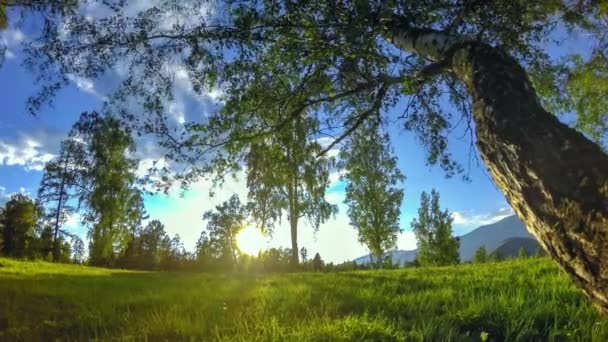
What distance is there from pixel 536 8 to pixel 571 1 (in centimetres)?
79

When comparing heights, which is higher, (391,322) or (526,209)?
(526,209)

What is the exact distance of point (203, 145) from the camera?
6.45 meters

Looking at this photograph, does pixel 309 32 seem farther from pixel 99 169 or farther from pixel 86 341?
pixel 99 169

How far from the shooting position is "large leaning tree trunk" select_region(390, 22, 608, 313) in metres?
2.49

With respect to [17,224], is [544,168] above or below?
below

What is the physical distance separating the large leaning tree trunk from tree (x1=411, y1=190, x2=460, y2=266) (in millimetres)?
42135

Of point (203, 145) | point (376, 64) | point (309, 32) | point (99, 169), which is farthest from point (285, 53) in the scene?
point (99, 169)

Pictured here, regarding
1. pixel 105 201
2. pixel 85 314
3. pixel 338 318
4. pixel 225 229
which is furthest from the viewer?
pixel 225 229

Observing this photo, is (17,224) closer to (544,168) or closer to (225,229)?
(225,229)

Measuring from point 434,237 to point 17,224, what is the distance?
4827 centimetres

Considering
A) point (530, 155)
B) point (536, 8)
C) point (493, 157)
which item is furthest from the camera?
point (536, 8)

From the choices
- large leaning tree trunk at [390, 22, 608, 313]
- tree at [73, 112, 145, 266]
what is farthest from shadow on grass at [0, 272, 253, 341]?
tree at [73, 112, 145, 266]

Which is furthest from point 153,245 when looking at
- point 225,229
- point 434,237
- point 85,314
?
point 85,314

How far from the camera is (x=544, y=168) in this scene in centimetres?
279
